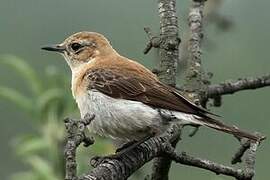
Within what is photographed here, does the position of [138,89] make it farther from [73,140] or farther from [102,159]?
[73,140]

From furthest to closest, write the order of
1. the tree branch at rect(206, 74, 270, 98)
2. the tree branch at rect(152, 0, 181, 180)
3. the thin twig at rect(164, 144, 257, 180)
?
1. the tree branch at rect(206, 74, 270, 98)
2. the tree branch at rect(152, 0, 181, 180)
3. the thin twig at rect(164, 144, 257, 180)

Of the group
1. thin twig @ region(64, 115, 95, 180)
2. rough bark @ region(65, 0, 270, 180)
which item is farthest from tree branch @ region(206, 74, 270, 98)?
thin twig @ region(64, 115, 95, 180)

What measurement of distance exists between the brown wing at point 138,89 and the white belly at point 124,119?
0.06 m

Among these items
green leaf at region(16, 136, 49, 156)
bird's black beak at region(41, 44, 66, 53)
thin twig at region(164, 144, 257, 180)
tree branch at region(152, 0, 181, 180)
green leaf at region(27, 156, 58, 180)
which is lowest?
thin twig at region(164, 144, 257, 180)

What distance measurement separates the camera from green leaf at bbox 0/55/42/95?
649 centimetres

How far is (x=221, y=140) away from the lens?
Answer: 1223cm

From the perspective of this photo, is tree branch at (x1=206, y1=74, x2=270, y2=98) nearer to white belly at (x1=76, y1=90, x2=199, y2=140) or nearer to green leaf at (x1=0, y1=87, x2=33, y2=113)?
white belly at (x1=76, y1=90, x2=199, y2=140)

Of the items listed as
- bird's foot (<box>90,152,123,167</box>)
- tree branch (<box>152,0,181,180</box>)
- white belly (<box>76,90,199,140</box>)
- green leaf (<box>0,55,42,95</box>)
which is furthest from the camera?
green leaf (<box>0,55,42,95</box>)

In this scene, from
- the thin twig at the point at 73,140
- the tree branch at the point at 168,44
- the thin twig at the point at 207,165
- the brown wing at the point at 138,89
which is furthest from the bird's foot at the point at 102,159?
the tree branch at the point at 168,44

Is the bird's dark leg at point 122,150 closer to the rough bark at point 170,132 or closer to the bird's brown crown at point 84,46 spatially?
the rough bark at point 170,132

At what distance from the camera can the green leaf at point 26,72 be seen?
649 cm

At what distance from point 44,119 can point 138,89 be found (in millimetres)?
727

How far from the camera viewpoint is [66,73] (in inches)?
278

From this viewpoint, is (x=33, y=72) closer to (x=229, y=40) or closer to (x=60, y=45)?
(x=60, y=45)
